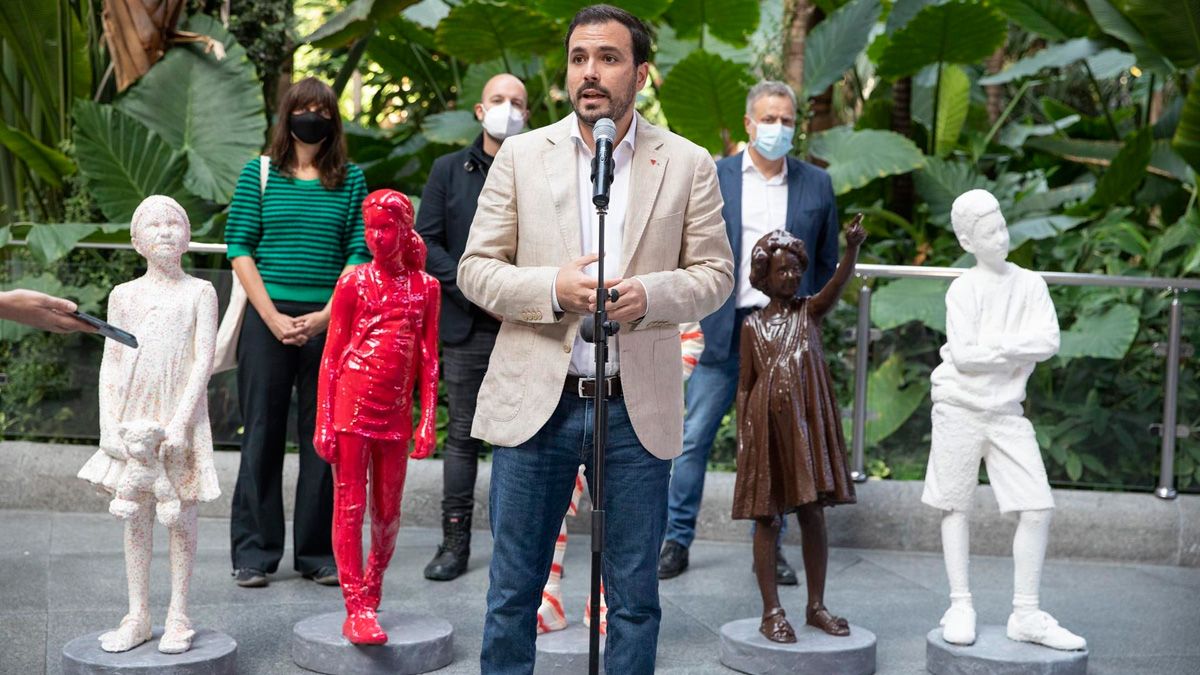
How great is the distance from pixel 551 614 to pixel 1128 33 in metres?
7.00

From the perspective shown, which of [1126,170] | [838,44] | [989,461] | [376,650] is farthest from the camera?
[838,44]

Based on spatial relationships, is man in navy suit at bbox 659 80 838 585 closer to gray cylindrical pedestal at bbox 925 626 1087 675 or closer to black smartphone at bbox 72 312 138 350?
gray cylindrical pedestal at bbox 925 626 1087 675

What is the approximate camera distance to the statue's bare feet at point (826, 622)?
4.89m

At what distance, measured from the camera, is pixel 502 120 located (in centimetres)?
563

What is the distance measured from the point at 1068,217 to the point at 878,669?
17.0ft

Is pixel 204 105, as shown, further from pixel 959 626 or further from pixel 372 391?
pixel 959 626

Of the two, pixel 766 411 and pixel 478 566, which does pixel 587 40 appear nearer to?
pixel 766 411

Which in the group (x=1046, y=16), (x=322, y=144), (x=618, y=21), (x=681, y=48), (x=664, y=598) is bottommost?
(x=664, y=598)

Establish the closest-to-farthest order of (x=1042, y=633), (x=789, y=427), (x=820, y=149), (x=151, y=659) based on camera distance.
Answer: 1. (x=151, y=659)
2. (x=1042, y=633)
3. (x=789, y=427)
4. (x=820, y=149)

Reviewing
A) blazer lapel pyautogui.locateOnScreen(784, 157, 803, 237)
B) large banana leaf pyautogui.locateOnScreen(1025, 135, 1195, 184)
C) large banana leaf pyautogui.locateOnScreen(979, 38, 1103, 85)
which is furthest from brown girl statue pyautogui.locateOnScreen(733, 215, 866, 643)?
large banana leaf pyautogui.locateOnScreen(979, 38, 1103, 85)

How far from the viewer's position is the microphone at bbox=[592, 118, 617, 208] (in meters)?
3.07

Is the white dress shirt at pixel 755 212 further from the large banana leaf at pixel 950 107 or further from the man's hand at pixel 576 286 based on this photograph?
the large banana leaf at pixel 950 107

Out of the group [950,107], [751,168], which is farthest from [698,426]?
[950,107]

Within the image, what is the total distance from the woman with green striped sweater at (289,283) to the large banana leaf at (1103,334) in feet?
11.5
